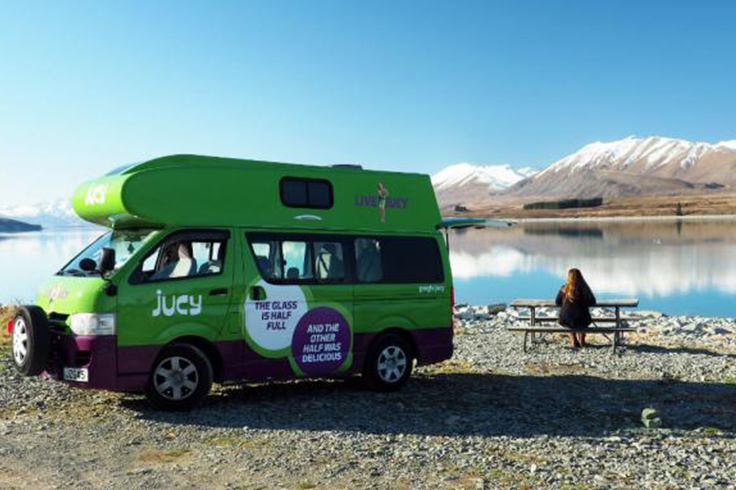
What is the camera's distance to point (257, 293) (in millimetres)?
10977

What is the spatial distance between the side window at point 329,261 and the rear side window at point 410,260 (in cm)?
76

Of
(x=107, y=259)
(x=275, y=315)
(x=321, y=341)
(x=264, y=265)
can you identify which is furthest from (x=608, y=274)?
(x=107, y=259)

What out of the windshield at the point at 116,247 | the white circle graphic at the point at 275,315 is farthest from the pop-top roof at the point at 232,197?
the white circle graphic at the point at 275,315

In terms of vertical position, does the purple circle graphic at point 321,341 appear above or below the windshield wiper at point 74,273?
below

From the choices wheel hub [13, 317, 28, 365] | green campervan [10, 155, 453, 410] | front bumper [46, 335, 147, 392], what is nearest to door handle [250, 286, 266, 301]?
green campervan [10, 155, 453, 410]

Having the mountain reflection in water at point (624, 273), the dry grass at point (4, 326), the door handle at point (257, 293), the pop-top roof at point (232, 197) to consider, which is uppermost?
the pop-top roof at point (232, 197)

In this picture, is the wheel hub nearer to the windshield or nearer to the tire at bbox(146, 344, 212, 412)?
the windshield

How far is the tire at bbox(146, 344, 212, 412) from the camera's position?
10.3m

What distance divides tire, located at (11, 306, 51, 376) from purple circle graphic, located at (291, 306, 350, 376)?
3.21 meters

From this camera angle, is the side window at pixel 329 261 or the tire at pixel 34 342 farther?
the side window at pixel 329 261

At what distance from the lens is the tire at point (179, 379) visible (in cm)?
1032

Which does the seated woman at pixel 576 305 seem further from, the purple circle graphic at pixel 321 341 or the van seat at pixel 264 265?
the van seat at pixel 264 265

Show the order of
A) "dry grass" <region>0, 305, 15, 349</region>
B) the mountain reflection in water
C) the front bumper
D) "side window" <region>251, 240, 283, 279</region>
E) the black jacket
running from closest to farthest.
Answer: the front bumper
"side window" <region>251, 240, 283, 279</region>
"dry grass" <region>0, 305, 15, 349</region>
the black jacket
the mountain reflection in water

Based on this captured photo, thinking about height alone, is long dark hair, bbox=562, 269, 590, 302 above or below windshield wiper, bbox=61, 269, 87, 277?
below
